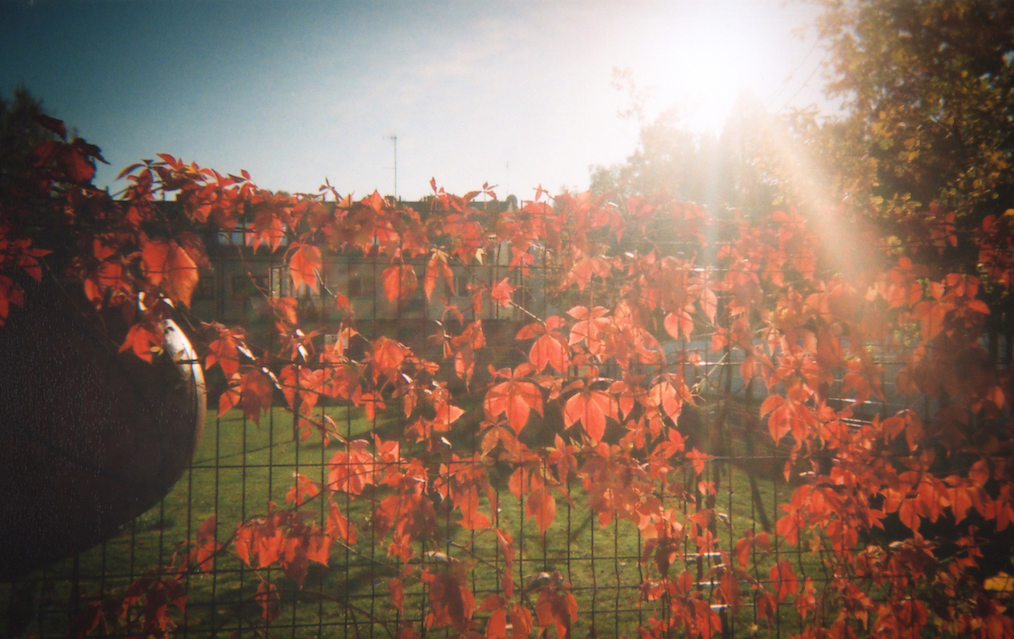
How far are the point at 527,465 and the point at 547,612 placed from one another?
54cm

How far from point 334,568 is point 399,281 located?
2669mm

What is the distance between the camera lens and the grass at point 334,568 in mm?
2086

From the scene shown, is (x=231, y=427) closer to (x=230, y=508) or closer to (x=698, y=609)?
(x=230, y=508)

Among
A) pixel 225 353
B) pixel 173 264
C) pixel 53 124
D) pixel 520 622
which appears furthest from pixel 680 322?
pixel 53 124

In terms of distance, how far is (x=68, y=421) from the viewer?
2.11 m

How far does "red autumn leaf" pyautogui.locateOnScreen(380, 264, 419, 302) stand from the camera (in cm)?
199

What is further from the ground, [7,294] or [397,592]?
[7,294]

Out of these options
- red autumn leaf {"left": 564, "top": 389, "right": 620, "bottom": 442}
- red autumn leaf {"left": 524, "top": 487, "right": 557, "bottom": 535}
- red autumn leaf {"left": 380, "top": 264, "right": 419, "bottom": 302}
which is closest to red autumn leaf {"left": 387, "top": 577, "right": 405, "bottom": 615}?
red autumn leaf {"left": 524, "top": 487, "right": 557, "bottom": 535}

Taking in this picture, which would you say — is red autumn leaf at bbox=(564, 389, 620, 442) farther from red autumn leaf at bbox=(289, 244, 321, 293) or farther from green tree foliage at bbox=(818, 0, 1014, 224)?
green tree foliage at bbox=(818, 0, 1014, 224)

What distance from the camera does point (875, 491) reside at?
7.11 ft

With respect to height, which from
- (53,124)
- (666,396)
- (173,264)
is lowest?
(666,396)

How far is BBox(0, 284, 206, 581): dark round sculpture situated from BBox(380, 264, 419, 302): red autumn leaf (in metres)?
0.87

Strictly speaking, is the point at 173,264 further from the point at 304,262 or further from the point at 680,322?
the point at 680,322

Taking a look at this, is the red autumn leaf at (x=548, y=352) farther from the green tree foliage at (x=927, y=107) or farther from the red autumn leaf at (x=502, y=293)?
the green tree foliage at (x=927, y=107)
